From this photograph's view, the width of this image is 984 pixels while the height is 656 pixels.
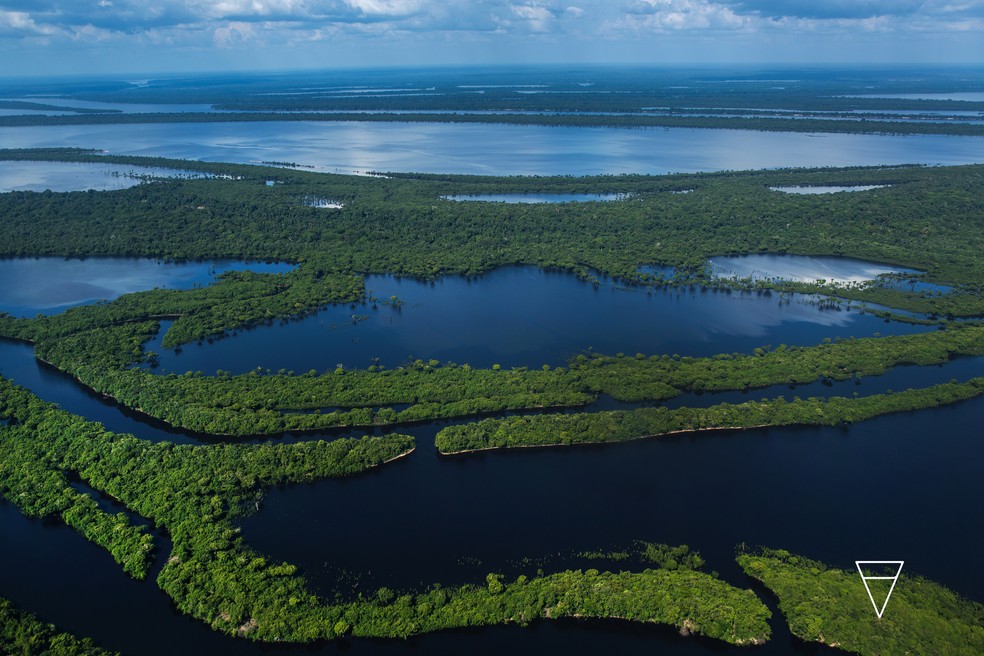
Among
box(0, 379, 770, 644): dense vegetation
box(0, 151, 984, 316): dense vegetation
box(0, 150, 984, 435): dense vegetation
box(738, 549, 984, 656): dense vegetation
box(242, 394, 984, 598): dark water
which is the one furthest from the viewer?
box(0, 151, 984, 316): dense vegetation

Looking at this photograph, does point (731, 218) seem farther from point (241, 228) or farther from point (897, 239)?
point (241, 228)

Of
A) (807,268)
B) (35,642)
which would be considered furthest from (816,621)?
(807,268)

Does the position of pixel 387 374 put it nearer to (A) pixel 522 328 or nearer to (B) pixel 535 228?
(A) pixel 522 328

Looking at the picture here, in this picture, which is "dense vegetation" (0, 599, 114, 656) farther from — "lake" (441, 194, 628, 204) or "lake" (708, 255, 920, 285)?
"lake" (441, 194, 628, 204)

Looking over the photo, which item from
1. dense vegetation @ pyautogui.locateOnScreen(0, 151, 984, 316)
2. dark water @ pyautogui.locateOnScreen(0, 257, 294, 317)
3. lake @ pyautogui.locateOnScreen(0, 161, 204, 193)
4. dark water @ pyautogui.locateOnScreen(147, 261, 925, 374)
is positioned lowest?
dark water @ pyautogui.locateOnScreen(147, 261, 925, 374)

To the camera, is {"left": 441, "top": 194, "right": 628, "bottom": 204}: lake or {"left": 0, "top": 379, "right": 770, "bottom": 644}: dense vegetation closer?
{"left": 0, "top": 379, "right": 770, "bottom": 644}: dense vegetation

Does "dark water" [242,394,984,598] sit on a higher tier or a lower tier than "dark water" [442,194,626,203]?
lower

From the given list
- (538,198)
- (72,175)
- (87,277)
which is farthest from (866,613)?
(72,175)

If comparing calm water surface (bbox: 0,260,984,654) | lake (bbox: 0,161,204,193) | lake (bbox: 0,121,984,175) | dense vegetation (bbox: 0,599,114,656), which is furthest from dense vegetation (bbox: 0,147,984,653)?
lake (bbox: 0,121,984,175)
